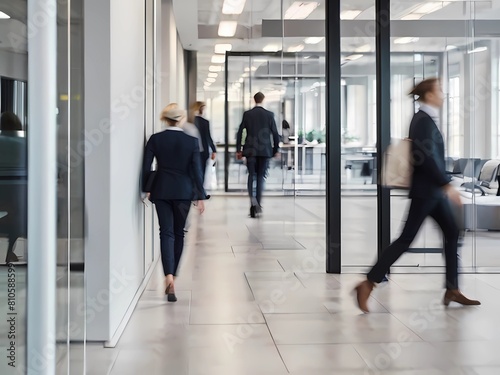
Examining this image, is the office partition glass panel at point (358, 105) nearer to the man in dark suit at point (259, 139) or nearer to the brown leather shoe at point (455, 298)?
the brown leather shoe at point (455, 298)

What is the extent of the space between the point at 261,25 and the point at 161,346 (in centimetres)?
1028

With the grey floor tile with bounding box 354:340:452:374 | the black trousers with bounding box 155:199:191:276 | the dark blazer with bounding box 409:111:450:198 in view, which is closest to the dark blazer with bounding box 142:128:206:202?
the black trousers with bounding box 155:199:191:276

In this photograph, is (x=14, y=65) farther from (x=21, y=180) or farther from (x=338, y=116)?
(x=338, y=116)

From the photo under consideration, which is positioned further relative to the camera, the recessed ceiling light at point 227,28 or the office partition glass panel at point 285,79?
the recessed ceiling light at point 227,28

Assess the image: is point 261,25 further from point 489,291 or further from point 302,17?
point 489,291

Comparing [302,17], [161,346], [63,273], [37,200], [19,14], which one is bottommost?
[161,346]

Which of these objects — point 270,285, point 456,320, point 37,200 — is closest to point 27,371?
point 37,200

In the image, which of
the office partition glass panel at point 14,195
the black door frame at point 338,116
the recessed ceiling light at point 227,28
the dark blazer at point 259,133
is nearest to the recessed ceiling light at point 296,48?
the dark blazer at point 259,133

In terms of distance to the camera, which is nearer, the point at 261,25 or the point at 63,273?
the point at 63,273

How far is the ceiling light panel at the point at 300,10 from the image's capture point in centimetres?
1094

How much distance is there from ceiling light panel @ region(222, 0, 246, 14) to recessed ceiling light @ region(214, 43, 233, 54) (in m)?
2.73

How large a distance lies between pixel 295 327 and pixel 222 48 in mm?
13568

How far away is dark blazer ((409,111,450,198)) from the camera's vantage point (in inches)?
216

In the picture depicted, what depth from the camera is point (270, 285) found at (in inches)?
274
